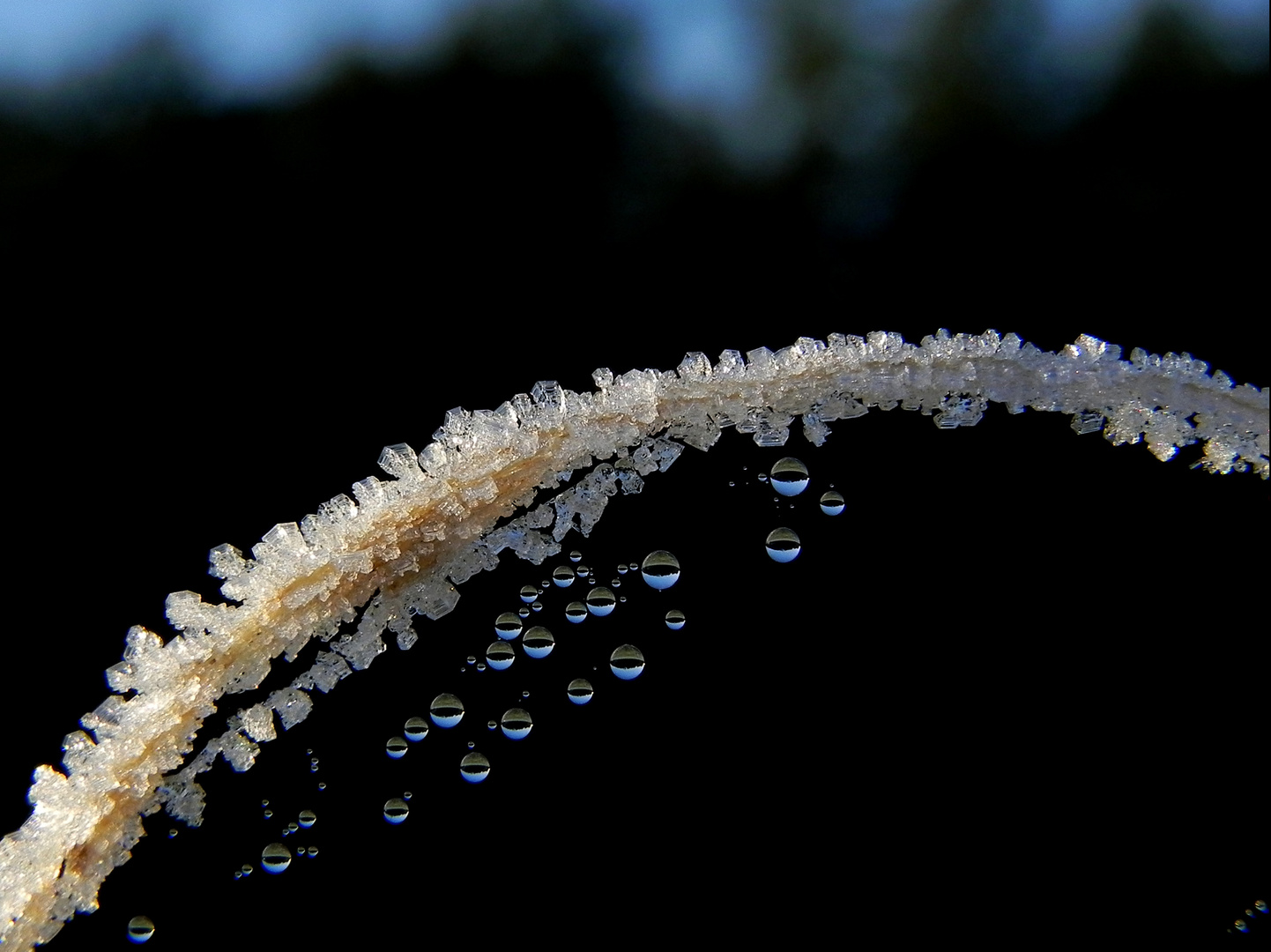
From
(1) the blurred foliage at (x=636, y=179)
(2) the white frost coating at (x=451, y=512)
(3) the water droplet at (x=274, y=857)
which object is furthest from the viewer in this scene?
(1) the blurred foliage at (x=636, y=179)

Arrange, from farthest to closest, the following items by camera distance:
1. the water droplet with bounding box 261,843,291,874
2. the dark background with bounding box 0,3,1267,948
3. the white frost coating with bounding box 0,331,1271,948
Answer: the dark background with bounding box 0,3,1267,948 → the water droplet with bounding box 261,843,291,874 → the white frost coating with bounding box 0,331,1271,948

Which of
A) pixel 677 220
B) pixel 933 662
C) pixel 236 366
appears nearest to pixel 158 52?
pixel 236 366

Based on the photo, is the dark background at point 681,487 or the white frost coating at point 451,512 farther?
the dark background at point 681,487

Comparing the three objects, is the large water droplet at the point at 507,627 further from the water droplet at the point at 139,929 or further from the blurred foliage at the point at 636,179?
the blurred foliage at the point at 636,179

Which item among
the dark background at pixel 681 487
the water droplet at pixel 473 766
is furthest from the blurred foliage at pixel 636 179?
the water droplet at pixel 473 766

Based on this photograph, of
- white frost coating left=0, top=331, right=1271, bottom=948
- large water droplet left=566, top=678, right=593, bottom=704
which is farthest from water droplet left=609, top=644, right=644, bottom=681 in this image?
white frost coating left=0, top=331, right=1271, bottom=948

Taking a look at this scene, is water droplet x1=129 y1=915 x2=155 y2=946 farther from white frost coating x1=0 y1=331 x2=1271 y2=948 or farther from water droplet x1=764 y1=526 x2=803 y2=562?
water droplet x1=764 y1=526 x2=803 y2=562

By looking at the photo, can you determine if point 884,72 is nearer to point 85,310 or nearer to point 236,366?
point 236,366
